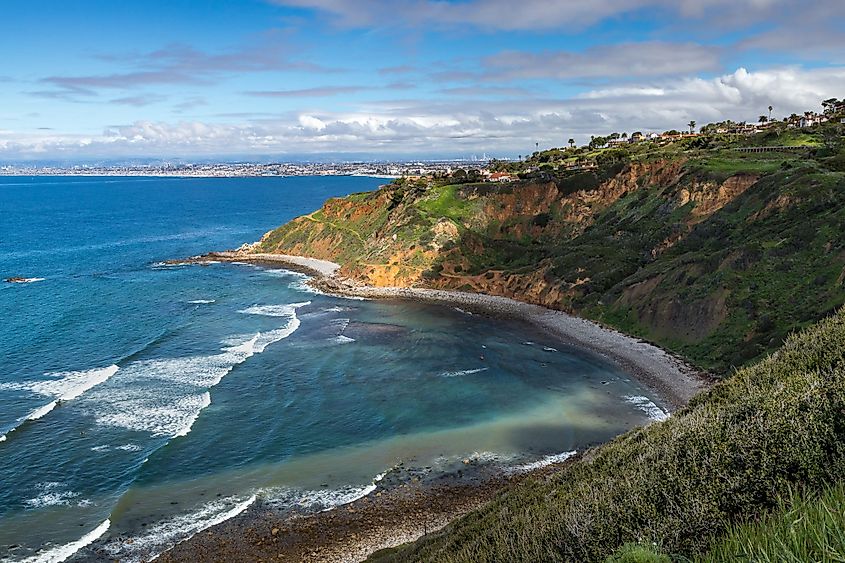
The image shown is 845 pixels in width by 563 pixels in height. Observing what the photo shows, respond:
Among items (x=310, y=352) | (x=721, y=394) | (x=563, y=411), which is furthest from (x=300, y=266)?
(x=721, y=394)

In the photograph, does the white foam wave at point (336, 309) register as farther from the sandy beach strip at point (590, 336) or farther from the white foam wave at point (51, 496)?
the white foam wave at point (51, 496)

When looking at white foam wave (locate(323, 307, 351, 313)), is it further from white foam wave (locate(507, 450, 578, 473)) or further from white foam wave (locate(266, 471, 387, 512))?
white foam wave (locate(507, 450, 578, 473))

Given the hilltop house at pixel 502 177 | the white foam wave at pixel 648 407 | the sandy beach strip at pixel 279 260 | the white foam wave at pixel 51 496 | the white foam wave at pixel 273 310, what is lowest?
the white foam wave at pixel 51 496

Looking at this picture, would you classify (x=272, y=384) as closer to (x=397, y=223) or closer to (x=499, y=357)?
(x=499, y=357)

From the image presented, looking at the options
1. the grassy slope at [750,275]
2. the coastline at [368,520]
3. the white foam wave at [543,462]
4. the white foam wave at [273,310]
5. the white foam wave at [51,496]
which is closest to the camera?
the coastline at [368,520]

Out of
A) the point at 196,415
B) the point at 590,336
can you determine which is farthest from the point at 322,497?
the point at 590,336

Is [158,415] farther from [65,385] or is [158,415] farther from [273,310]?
[273,310]

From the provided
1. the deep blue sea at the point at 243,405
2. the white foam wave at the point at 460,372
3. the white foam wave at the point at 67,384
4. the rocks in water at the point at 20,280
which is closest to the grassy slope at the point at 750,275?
the deep blue sea at the point at 243,405
